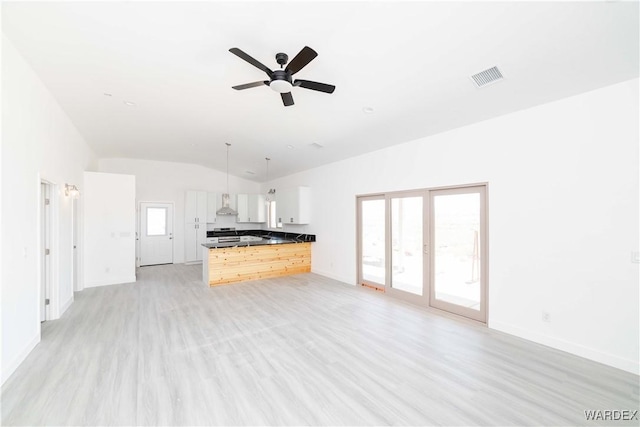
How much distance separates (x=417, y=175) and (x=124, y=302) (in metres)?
5.54

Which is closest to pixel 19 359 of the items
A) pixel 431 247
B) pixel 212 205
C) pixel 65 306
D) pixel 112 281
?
pixel 65 306

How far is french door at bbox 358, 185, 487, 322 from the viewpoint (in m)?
3.85

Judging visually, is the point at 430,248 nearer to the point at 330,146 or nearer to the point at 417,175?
the point at 417,175

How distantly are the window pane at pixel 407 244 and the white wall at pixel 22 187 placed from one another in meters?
5.04

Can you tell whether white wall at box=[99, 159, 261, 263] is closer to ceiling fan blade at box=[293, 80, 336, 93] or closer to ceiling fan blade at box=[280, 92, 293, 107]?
ceiling fan blade at box=[280, 92, 293, 107]

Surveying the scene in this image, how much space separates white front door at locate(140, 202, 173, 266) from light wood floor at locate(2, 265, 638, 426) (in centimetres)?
426

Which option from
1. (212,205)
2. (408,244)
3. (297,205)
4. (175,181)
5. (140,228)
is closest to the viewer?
(408,244)

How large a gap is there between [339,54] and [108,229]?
20.1ft

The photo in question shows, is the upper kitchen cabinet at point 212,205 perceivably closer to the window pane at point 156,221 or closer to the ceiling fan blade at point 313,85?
the window pane at point 156,221

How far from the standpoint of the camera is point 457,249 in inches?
160

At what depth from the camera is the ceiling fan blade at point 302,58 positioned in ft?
6.89

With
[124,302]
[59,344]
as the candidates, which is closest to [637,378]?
[59,344]

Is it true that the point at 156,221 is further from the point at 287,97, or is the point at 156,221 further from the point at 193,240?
the point at 287,97

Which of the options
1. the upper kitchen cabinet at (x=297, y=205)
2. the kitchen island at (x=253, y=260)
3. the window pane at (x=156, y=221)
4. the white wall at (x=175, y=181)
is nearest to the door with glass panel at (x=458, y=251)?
the kitchen island at (x=253, y=260)
